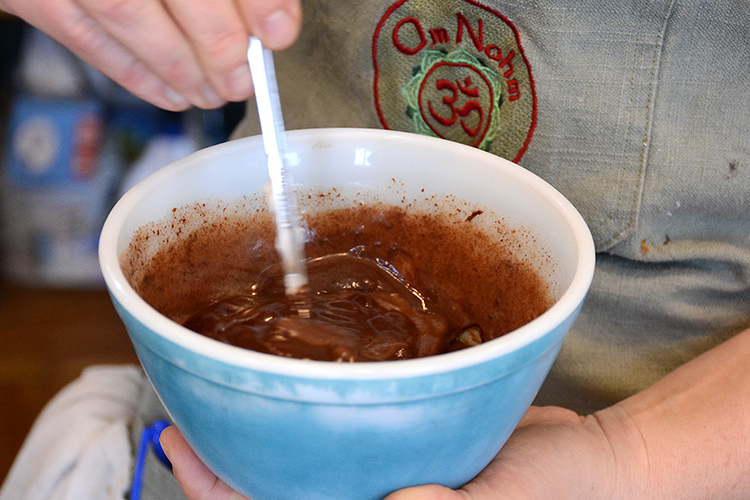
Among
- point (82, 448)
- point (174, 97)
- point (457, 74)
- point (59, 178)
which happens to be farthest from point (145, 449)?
point (59, 178)

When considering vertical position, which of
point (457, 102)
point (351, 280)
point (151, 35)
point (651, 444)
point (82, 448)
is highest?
point (151, 35)

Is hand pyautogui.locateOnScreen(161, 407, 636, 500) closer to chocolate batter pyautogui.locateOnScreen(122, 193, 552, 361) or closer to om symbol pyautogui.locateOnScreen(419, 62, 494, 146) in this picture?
chocolate batter pyautogui.locateOnScreen(122, 193, 552, 361)

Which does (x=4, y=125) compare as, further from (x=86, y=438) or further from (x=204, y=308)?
(x=204, y=308)

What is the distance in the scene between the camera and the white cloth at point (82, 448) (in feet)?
2.62

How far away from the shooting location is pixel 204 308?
0.55 metres

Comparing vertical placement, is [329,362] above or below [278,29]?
below

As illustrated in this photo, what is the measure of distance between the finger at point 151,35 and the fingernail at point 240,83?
0.03 meters

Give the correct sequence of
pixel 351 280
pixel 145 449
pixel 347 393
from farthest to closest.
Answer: pixel 145 449 → pixel 351 280 → pixel 347 393

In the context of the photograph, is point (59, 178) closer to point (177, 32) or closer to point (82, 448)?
point (82, 448)

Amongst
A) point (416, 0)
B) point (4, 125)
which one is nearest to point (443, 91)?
point (416, 0)

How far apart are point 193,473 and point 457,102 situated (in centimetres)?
41

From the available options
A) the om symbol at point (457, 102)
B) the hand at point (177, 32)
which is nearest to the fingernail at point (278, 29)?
the hand at point (177, 32)

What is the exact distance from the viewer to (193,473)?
0.51 meters

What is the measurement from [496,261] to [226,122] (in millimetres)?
993
